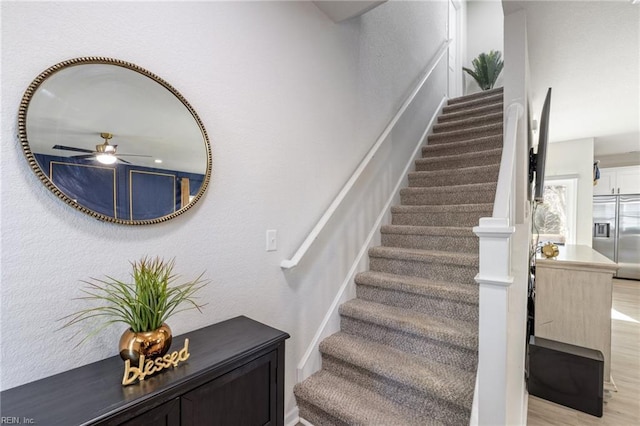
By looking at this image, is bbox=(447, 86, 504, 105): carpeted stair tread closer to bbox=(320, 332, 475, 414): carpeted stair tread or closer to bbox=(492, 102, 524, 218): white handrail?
bbox=(492, 102, 524, 218): white handrail

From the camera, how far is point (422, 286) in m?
1.93

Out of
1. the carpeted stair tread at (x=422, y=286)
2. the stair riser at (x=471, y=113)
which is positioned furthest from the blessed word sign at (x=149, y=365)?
the stair riser at (x=471, y=113)

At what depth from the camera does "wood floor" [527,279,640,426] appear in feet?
6.49

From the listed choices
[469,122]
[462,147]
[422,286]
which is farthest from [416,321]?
[469,122]

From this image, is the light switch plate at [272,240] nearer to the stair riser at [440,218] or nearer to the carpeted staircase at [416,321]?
the carpeted staircase at [416,321]

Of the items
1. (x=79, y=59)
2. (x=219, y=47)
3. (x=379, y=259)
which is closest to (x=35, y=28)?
(x=79, y=59)

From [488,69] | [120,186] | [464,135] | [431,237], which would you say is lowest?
[431,237]

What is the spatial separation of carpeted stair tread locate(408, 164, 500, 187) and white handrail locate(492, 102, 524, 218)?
914mm

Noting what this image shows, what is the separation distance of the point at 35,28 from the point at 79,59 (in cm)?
12

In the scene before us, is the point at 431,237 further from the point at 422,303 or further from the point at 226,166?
the point at 226,166

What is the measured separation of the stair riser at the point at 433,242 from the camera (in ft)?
7.00

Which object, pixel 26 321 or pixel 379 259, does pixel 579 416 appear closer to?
pixel 379 259

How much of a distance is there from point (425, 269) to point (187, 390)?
5.64 ft

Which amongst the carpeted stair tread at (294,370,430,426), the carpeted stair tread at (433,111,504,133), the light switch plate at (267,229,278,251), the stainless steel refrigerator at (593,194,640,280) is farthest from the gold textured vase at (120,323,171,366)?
the stainless steel refrigerator at (593,194,640,280)
